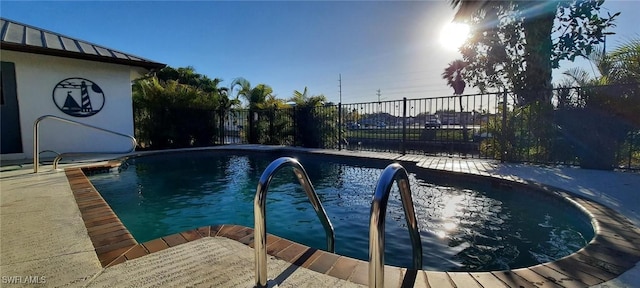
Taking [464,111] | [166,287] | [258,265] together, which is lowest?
[166,287]

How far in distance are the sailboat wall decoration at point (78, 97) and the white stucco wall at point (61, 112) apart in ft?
0.33

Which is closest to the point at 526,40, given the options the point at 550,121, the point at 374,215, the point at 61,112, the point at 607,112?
the point at 550,121

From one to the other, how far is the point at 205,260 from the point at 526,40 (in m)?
8.92

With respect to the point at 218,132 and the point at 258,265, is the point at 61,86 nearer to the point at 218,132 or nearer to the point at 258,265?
the point at 218,132

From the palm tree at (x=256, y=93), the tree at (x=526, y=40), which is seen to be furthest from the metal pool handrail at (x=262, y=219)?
the palm tree at (x=256, y=93)

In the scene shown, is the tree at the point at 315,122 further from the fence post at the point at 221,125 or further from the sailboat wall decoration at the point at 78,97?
the sailboat wall decoration at the point at 78,97

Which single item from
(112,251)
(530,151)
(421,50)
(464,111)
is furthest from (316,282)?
(421,50)

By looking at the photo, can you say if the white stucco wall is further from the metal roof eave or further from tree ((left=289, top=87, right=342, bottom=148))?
tree ((left=289, top=87, right=342, bottom=148))

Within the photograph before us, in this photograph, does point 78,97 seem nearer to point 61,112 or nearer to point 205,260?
point 61,112

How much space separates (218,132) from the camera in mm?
12992

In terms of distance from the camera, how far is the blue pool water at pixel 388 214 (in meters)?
2.84

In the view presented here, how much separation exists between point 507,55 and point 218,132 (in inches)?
441

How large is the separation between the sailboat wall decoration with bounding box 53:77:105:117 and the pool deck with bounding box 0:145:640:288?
7.17 m

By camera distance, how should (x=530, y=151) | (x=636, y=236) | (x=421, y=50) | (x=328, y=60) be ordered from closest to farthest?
(x=636, y=236) < (x=530, y=151) < (x=421, y=50) < (x=328, y=60)
